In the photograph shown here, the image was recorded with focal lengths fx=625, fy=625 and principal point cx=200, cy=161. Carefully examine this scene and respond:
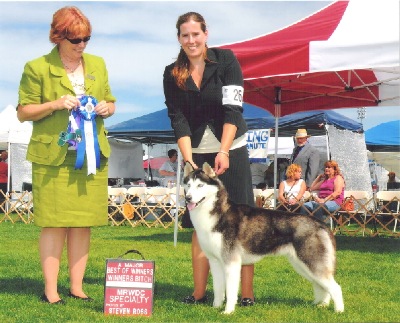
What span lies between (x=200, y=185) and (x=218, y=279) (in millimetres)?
711

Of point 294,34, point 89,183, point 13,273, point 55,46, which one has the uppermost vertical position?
point 294,34

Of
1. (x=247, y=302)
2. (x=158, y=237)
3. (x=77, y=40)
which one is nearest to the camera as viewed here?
(x=77, y=40)

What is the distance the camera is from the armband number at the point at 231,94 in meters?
4.15

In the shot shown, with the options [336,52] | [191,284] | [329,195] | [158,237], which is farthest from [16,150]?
[191,284]

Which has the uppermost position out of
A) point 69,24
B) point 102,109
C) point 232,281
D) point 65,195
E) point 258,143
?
point 258,143

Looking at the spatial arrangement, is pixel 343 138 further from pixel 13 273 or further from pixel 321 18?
pixel 13 273

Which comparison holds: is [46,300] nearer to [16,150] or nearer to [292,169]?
[292,169]

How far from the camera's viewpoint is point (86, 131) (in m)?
4.24

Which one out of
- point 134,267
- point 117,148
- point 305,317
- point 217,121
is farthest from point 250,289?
point 117,148

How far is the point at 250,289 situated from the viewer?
4422mm

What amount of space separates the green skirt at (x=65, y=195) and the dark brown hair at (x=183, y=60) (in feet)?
2.84

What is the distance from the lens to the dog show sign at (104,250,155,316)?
401cm

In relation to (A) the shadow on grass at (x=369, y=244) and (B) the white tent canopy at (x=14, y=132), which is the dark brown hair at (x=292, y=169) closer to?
(A) the shadow on grass at (x=369, y=244)

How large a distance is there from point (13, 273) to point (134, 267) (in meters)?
2.27
